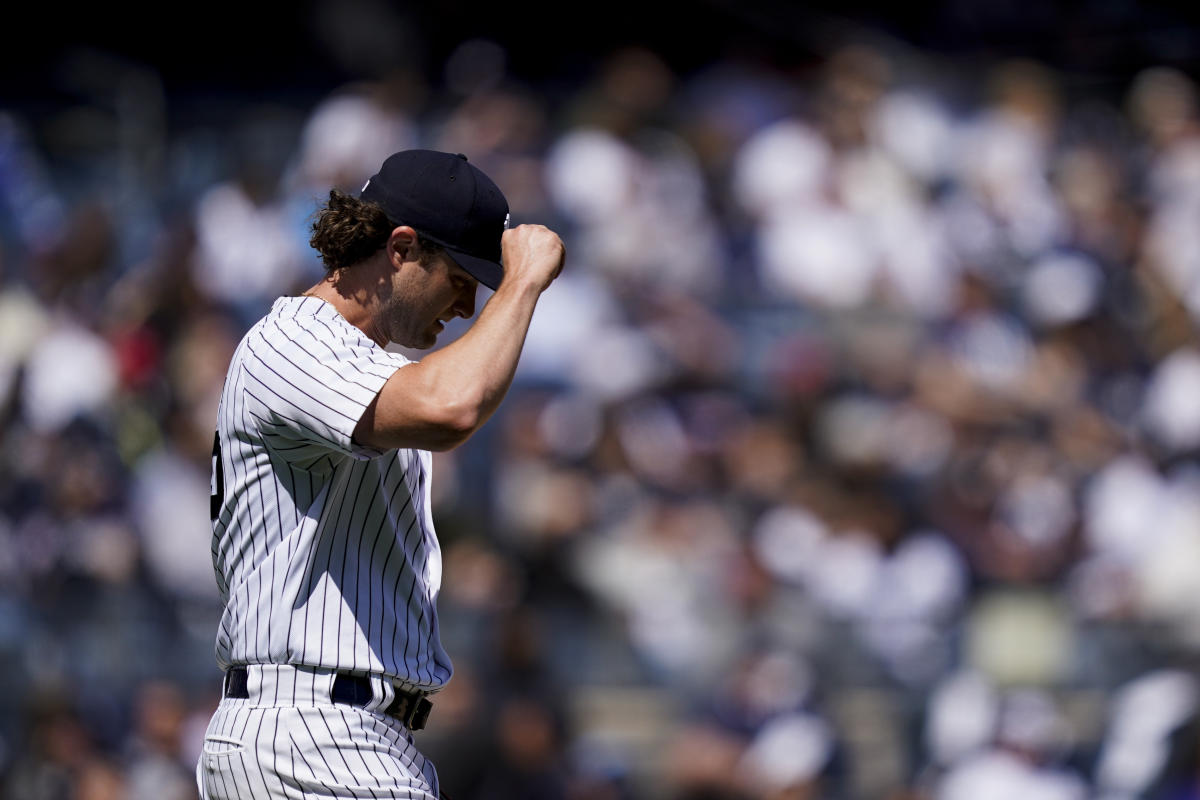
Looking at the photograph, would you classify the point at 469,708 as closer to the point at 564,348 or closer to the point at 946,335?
the point at 564,348

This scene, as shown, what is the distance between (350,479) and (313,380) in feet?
0.74

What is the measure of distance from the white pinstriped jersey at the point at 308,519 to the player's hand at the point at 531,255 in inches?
10.0

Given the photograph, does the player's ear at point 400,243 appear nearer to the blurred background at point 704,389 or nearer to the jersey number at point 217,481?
the jersey number at point 217,481

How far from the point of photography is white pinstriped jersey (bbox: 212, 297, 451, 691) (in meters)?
2.51

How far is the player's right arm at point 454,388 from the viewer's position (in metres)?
2.37

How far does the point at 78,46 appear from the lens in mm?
10289

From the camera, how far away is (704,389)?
762cm

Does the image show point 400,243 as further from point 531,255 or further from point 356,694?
point 356,694

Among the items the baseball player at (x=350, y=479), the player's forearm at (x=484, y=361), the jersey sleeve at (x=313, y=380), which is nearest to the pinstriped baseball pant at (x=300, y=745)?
the baseball player at (x=350, y=479)

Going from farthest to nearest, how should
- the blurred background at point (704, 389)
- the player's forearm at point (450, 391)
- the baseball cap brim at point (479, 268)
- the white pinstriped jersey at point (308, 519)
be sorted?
1. the blurred background at point (704, 389)
2. the baseball cap brim at point (479, 268)
3. the white pinstriped jersey at point (308, 519)
4. the player's forearm at point (450, 391)

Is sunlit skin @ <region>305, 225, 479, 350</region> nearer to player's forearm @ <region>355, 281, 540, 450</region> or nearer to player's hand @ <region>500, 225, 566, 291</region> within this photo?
player's hand @ <region>500, 225, 566, 291</region>

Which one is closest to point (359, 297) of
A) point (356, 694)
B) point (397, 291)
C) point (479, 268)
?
point (397, 291)

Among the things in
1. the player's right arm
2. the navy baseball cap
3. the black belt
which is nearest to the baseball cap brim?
the navy baseball cap

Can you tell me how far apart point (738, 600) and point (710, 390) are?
1305mm
